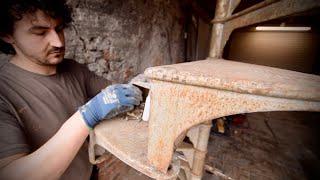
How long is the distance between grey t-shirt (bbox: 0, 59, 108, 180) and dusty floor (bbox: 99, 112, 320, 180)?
94 cm

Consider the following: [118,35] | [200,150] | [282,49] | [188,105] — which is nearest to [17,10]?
[118,35]

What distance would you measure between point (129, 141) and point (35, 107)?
613 mm

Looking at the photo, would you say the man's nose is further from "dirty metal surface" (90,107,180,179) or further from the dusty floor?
the dusty floor

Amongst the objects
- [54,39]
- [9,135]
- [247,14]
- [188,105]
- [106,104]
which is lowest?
[9,135]

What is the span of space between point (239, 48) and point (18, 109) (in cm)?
791

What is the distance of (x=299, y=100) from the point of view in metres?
0.34

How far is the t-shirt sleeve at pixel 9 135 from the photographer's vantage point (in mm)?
659

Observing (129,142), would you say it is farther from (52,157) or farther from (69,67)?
(69,67)

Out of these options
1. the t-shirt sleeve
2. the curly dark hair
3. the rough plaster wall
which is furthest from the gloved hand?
the rough plaster wall

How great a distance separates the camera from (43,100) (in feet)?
3.12

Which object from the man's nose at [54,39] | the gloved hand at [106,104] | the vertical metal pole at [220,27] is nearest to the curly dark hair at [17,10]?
the man's nose at [54,39]

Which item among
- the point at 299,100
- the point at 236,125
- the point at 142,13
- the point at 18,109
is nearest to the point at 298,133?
the point at 236,125

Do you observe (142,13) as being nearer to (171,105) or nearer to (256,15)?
(256,15)

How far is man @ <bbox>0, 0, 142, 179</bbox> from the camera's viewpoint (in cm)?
68
